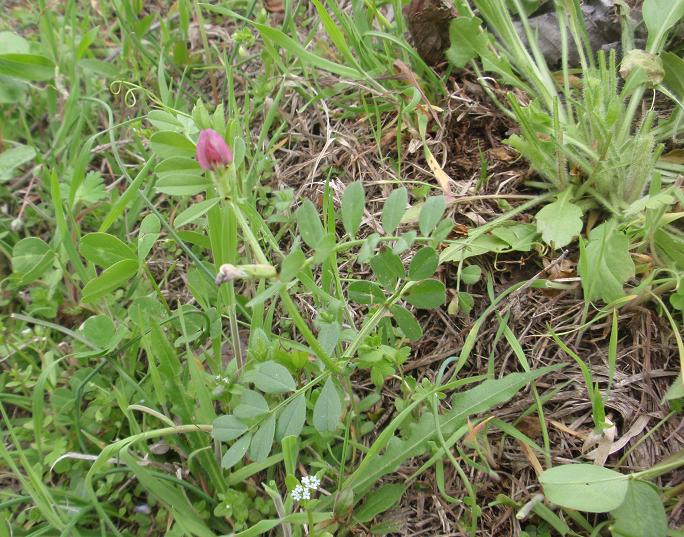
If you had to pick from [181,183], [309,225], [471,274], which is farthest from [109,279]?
[471,274]

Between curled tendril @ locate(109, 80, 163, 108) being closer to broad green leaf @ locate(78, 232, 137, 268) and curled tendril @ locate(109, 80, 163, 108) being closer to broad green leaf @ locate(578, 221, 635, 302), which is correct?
broad green leaf @ locate(78, 232, 137, 268)

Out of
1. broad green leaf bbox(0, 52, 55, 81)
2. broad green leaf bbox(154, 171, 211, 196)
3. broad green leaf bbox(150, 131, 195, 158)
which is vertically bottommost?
broad green leaf bbox(154, 171, 211, 196)

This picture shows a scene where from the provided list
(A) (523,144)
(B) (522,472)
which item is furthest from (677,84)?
(B) (522,472)

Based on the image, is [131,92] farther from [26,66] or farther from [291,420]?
[291,420]

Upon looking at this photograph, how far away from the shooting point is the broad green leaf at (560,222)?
1.63m

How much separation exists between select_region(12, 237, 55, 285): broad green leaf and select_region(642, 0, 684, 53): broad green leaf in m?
2.00

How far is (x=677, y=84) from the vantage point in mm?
1816

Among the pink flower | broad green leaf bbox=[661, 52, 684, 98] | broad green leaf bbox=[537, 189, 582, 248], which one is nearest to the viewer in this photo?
the pink flower

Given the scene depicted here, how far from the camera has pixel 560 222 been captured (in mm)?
1659

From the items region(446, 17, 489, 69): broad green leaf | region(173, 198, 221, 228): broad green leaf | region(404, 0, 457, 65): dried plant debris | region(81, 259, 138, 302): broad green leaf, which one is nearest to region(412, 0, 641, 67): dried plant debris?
region(404, 0, 457, 65): dried plant debris

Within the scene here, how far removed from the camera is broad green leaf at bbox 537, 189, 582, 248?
1.63m

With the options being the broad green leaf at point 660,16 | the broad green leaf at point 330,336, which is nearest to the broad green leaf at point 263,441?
the broad green leaf at point 330,336

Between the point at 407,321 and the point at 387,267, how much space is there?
14 centimetres

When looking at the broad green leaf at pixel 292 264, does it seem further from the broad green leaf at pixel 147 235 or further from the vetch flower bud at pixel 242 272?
the broad green leaf at pixel 147 235
